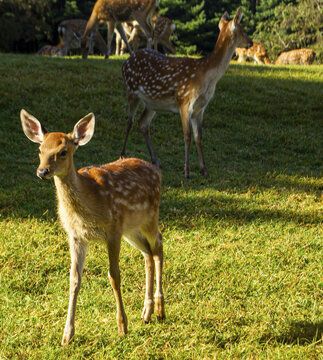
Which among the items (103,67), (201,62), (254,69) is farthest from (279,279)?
(254,69)

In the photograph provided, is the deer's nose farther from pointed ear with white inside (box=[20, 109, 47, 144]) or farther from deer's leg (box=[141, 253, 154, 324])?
deer's leg (box=[141, 253, 154, 324])

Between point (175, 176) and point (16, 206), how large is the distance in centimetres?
268

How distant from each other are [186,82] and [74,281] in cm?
486

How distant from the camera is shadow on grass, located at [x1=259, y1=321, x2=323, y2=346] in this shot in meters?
3.21

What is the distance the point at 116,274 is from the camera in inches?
122

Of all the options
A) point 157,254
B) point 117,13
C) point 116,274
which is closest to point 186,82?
point 157,254

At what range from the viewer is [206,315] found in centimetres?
347

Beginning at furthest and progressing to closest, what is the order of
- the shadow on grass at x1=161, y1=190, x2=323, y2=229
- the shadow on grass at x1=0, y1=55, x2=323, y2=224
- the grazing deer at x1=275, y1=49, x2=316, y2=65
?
the grazing deer at x1=275, y1=49, x2=316, y2=65 < the shadow on grass at x1=0, y1=55, x2=323, y2=224 < the shadow on grass at x1=161, y1=190, x2=323, y2=229

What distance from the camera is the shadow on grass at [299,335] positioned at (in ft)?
10.5

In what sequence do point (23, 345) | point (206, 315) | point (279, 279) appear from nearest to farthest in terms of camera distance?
1. point (23, 345)
2. point (206, 315)
3. point (279, 279)

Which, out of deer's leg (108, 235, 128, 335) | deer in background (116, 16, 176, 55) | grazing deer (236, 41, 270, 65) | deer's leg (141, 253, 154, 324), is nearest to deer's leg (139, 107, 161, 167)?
deer's leg (141, 253, 154, 324)

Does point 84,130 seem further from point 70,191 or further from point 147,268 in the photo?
point 147,268

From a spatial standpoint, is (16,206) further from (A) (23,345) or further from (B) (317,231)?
(B) (317,231)

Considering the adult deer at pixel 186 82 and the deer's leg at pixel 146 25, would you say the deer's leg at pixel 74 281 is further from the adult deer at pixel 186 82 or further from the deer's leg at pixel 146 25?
the deer's leg at pixel 146 25
